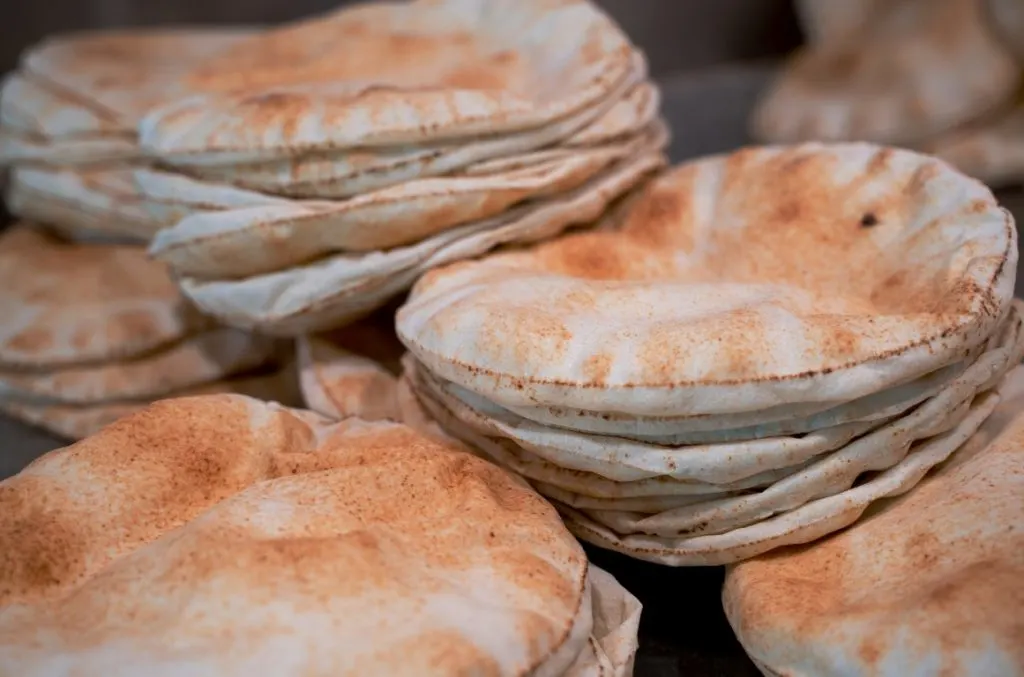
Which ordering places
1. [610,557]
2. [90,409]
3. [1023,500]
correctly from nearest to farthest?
[1023,500]
[610,557]
[90,409]

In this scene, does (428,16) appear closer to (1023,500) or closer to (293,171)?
(293,171)

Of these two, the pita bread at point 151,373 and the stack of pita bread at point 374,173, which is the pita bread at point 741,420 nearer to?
the stack of pita bread at point 374,173

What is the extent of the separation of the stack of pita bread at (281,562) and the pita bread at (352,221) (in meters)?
0.20

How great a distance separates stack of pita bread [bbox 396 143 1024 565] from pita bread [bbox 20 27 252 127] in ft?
2.10

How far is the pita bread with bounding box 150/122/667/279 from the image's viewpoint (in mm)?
1139

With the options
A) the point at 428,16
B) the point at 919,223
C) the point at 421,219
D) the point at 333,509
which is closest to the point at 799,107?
the point at 428,16

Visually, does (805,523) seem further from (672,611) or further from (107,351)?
(107,351)

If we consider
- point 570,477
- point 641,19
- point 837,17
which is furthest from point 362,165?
point 641,19

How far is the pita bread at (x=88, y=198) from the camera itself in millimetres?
1549

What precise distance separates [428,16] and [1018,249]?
93 cm

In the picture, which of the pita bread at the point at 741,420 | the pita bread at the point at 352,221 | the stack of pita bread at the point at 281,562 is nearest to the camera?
the stack of pita bread at the point at 281,562

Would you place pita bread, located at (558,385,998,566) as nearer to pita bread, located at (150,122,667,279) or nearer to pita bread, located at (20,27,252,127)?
pita bread, located at (150,122,667,279)

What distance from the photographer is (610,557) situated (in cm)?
113

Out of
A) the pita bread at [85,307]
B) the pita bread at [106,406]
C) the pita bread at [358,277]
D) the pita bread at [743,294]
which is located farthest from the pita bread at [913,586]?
the pita bread at [85,307]
